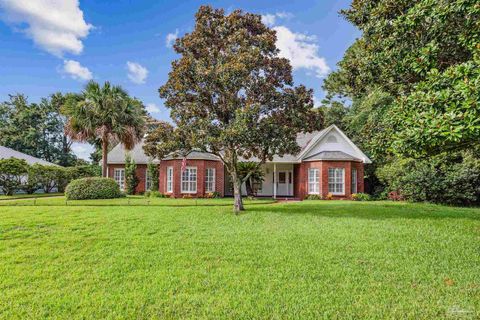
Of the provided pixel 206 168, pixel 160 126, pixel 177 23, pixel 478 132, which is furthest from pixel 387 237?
pixel 206 168

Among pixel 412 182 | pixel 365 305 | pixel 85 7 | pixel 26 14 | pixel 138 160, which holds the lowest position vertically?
pixel 365 305

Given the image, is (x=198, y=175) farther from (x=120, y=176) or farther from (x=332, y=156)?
(x=332, y=156)

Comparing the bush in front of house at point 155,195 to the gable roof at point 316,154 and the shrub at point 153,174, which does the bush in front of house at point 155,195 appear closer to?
the shrub at point 153,174

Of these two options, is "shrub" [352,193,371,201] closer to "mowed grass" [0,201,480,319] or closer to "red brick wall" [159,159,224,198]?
"red brick wall" [159,159,224,198]

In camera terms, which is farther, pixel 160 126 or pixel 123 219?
pixel 160 126

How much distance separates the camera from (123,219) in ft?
36.3

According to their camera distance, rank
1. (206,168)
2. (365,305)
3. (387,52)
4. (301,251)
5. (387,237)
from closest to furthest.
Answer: (365,305) < (301,251) < (387,52) < (387,237) < (206,168)

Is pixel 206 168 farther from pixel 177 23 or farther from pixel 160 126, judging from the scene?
pixel 177 23

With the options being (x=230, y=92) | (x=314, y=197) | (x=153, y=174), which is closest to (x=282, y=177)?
(x=314, y=197)

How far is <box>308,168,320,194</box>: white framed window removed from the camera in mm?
22906

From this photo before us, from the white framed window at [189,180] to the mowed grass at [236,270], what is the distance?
1296 cm

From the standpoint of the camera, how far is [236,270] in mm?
5820

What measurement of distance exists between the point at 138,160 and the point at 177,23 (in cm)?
1453

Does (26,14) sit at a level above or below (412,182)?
above
